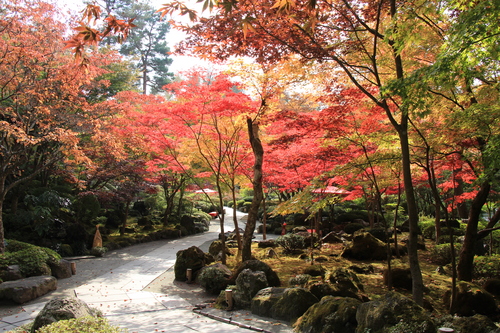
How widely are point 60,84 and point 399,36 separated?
8.80 metres

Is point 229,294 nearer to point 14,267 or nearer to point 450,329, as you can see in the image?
point 450,329

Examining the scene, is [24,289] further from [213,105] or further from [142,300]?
[213,105]

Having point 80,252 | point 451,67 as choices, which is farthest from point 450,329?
point 80,252

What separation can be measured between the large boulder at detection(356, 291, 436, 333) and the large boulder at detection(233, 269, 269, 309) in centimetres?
250

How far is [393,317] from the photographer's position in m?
4.05

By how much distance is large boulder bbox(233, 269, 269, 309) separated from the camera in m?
6.44

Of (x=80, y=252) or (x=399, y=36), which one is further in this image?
(x=80, y=252)

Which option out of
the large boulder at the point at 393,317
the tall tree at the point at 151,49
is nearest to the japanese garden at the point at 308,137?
the large boulder at the point at 393,317

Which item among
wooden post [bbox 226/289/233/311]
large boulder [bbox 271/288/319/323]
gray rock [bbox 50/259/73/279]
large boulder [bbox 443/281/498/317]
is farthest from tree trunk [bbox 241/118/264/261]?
large boulder [bbox 443/281/498/317]

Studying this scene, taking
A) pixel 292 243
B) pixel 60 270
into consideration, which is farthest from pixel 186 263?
pixel 292 243

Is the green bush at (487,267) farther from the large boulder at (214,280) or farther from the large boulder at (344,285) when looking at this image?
the large boulder at (214,280)

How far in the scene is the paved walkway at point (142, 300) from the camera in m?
5.30

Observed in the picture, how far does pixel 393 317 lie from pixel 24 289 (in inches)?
262

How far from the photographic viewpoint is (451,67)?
3.17 meters
